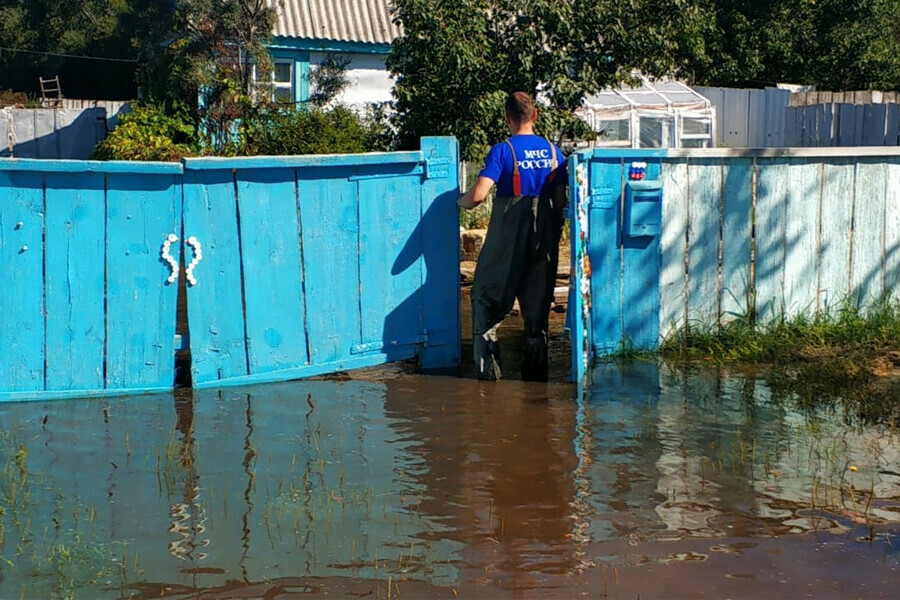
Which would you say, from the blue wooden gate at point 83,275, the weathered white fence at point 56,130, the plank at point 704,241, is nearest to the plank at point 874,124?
the plank at point 704,241

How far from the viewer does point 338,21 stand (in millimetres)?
22188

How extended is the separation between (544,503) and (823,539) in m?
1.25

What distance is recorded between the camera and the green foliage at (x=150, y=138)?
579 inches

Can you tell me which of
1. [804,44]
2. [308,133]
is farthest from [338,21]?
[804,44]

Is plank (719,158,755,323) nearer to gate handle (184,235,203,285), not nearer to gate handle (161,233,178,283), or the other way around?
gate handle (184,235,203,285)

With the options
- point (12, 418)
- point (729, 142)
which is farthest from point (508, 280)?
point (729, 142)

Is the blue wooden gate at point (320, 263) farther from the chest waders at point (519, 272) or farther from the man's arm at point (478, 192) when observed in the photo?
the man's arm at point (478, 192)

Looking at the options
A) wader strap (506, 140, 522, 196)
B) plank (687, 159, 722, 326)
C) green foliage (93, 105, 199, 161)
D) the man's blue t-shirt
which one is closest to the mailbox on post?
plank (687, 159, 722, 326)

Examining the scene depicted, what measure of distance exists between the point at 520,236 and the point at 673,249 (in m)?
1.31

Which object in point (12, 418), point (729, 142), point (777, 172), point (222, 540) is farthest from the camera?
point (729, 142)

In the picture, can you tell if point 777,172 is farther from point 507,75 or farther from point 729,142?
point 729,142

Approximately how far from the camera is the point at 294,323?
7.53 metres

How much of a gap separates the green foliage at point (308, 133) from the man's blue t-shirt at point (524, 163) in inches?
234

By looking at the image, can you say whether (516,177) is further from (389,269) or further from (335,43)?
(335,43)
